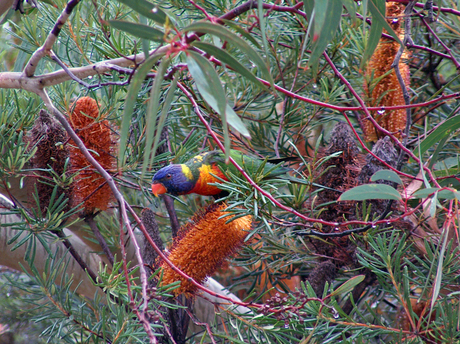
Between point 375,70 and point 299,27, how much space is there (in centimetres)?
24

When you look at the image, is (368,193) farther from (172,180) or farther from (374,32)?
(172,180)

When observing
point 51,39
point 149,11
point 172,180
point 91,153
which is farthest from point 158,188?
point 149,11

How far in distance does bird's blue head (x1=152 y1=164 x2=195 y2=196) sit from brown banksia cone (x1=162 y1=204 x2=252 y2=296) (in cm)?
14

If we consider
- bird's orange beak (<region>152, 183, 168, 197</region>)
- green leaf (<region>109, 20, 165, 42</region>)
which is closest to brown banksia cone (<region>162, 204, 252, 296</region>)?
bird's orange beak (<region>152, 183, 168, 197</region>)

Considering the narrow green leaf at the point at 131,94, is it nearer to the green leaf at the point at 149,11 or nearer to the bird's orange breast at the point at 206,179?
the green leaf at the point at 149,11

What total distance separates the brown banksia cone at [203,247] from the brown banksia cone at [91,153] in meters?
0.19

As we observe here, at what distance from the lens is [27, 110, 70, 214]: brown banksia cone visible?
64 cm

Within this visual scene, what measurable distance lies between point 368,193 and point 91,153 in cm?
51

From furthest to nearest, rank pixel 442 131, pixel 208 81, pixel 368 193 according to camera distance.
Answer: pixel 442 131
pixel 368 193
pixel 208 81

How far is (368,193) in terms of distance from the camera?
1.60ft

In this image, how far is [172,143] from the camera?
0.94 m

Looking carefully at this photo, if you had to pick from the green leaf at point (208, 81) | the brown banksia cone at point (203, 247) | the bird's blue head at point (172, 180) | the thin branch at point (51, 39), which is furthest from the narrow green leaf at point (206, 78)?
the bird's blue head at point (172, 180)

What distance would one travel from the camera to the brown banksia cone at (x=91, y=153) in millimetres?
694

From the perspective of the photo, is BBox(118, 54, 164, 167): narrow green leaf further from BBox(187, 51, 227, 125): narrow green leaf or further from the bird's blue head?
the bird's blue head
